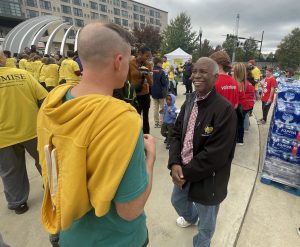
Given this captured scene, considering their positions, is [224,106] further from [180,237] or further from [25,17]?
[25,17]

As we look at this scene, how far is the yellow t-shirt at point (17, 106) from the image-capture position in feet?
7.99

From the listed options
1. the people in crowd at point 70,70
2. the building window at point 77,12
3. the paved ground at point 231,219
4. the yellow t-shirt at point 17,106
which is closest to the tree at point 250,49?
the building window at point 77,12

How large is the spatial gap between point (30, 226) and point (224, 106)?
2704mm

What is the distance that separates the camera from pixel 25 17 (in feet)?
143

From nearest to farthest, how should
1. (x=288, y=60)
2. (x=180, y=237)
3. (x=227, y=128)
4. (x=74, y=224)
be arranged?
1. (x=74, y=224)
2. (x=227, y=128)
3. (x=180, y=237)
4. (x=288, y=60)

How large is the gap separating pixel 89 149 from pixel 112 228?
1.65 ft

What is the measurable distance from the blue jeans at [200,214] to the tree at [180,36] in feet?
143

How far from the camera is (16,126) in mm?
2541

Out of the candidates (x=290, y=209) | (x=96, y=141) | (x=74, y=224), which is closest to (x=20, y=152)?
(x=74, y=224)

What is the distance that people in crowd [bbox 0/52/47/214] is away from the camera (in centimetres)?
246

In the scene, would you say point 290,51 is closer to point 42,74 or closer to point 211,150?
point 42,74

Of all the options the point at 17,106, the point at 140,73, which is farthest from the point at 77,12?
the point at 17,106

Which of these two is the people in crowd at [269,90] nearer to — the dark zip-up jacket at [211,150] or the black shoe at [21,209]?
the dark zip-up jacket at [211,150]

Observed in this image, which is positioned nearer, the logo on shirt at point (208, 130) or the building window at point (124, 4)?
the logo on shirt at point (208, 130)
